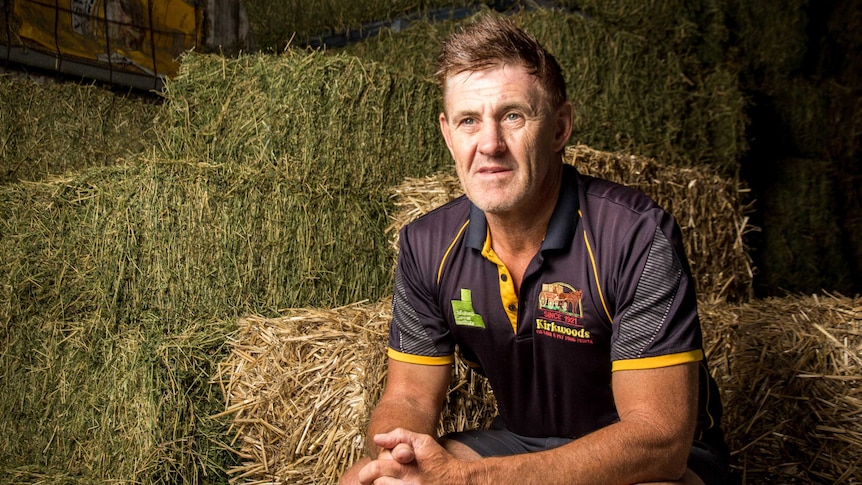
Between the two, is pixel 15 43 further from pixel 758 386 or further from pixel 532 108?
pixel 758 386

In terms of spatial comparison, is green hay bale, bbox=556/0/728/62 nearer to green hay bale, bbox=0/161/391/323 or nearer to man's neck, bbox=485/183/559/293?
green hay bale, bbox=0/161/391/323

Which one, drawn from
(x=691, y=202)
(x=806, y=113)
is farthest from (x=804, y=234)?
(x=691, y=202)

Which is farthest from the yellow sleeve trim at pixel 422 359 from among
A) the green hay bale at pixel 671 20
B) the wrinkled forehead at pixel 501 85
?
the green hay bale at pixel 671 20

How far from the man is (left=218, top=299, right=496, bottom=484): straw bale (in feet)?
1.08

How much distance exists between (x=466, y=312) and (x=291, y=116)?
59.7 inches

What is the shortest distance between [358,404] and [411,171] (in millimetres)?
1346

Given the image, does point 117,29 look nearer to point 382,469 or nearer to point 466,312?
point 466,312

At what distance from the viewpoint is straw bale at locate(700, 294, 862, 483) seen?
8.52 ft

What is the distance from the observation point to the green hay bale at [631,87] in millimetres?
3982

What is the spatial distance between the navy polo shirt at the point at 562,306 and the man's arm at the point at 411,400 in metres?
0.03

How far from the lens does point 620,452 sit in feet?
5.44

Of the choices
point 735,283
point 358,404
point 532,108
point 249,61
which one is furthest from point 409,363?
point 735,283

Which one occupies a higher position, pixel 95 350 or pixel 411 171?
pixel 411 171

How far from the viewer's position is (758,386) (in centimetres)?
277
